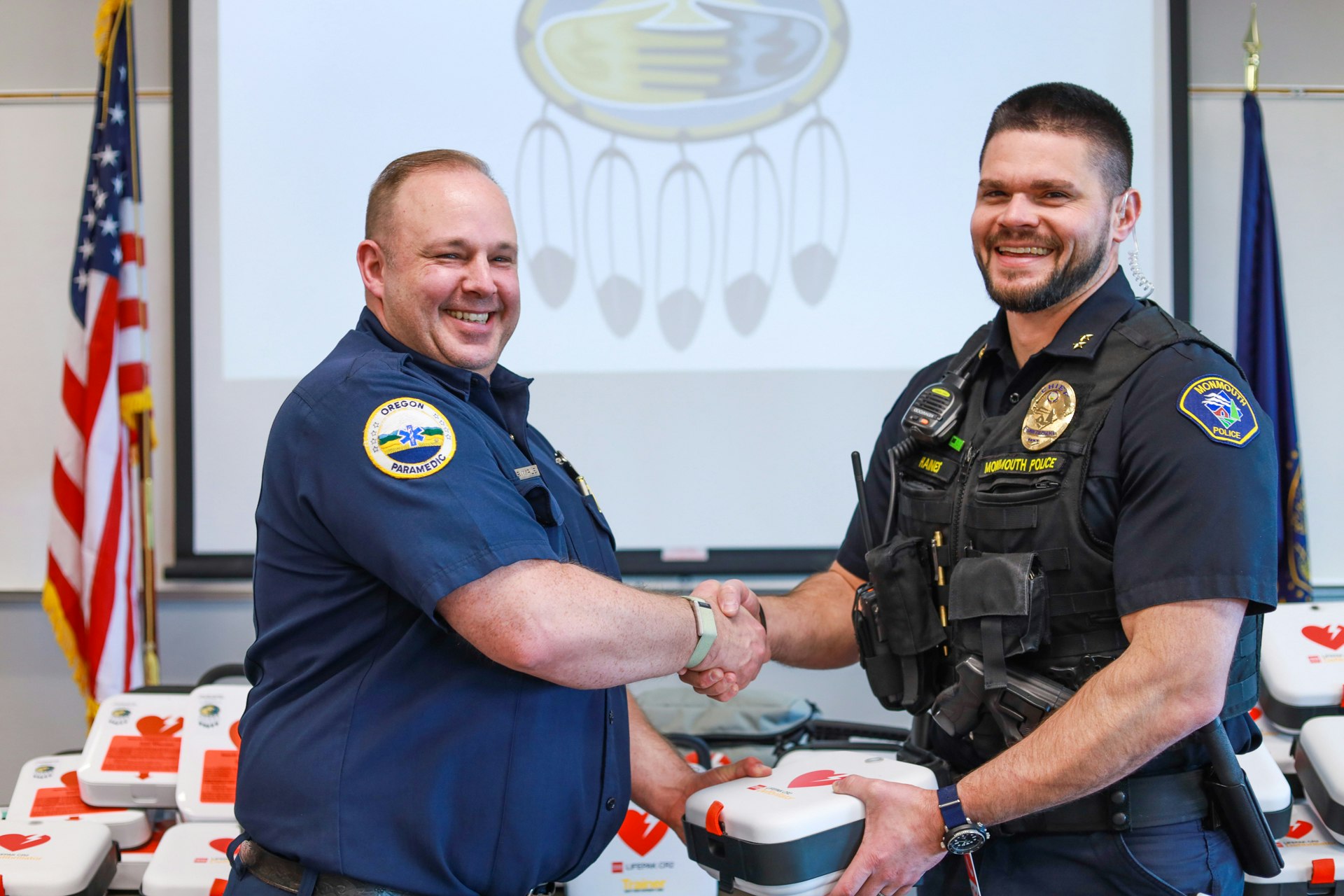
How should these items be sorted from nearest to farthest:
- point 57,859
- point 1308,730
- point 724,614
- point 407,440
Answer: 1. point 407,440
2. point 724,614
3. point 57,859
4. point 1308,730

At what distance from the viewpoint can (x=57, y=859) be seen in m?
2.05

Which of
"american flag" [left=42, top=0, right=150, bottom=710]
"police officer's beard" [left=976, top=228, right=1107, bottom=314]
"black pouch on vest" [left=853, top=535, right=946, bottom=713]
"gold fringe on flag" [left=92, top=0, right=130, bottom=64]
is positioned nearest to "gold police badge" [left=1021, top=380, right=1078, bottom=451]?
"police officer's beard" [left=976, top=228, right=1107, bottom=314]

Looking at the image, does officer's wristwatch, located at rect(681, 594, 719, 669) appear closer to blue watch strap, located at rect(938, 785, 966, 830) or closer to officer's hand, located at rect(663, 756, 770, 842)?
officer's hand, located at rect(663, 756, 770, 842)

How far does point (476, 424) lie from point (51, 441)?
3.09m

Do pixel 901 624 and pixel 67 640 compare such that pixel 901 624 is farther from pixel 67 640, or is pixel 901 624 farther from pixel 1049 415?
pixel 67 640

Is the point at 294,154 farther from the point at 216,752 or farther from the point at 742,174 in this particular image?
the point at 216,752

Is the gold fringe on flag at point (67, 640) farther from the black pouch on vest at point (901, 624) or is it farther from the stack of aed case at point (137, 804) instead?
the black pouch on vest at point (901, 624)

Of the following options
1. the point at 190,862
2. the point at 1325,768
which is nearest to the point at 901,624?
the point at 1325,768

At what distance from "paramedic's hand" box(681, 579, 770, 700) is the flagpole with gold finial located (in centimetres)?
287

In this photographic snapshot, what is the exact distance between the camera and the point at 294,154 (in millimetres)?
3680

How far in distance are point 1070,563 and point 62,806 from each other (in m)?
2.21

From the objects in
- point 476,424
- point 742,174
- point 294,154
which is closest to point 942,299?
point 742,174

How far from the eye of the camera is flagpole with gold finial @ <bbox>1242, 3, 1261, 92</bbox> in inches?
139

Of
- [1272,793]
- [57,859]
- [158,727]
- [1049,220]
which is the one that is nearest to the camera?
[1049,220]
